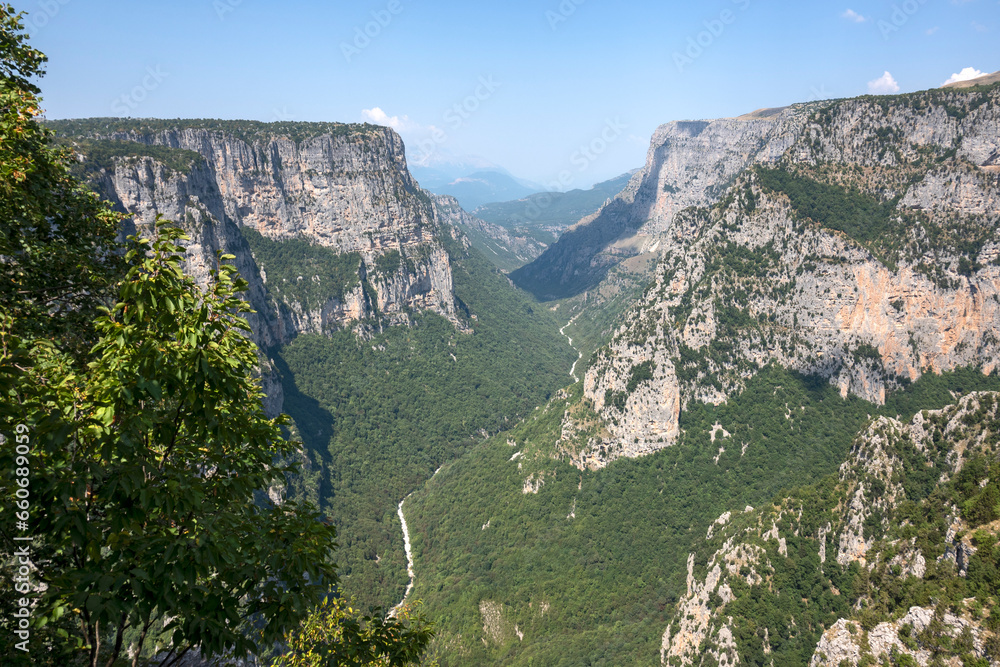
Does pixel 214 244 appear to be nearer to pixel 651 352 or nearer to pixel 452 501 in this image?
pixel 452 501

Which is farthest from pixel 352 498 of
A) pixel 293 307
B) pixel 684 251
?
pixel 684 251

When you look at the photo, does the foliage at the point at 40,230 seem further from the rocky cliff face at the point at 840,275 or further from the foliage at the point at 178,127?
the foliage at the point at 178,127

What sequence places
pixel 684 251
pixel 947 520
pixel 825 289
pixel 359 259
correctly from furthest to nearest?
pixel 359 259
pixel 684 251
pixel 825 289
pixel 947 520

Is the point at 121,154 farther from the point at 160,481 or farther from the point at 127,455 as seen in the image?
the point at 127,455

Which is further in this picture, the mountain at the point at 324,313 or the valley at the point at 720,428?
the mountain at the point at 324,313

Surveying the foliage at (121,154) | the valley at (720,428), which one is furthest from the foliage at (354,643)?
the foliage at (121,154)

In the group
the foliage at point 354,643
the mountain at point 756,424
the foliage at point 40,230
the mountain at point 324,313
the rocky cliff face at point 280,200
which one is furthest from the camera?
the rocky cliff face at point 280,200
